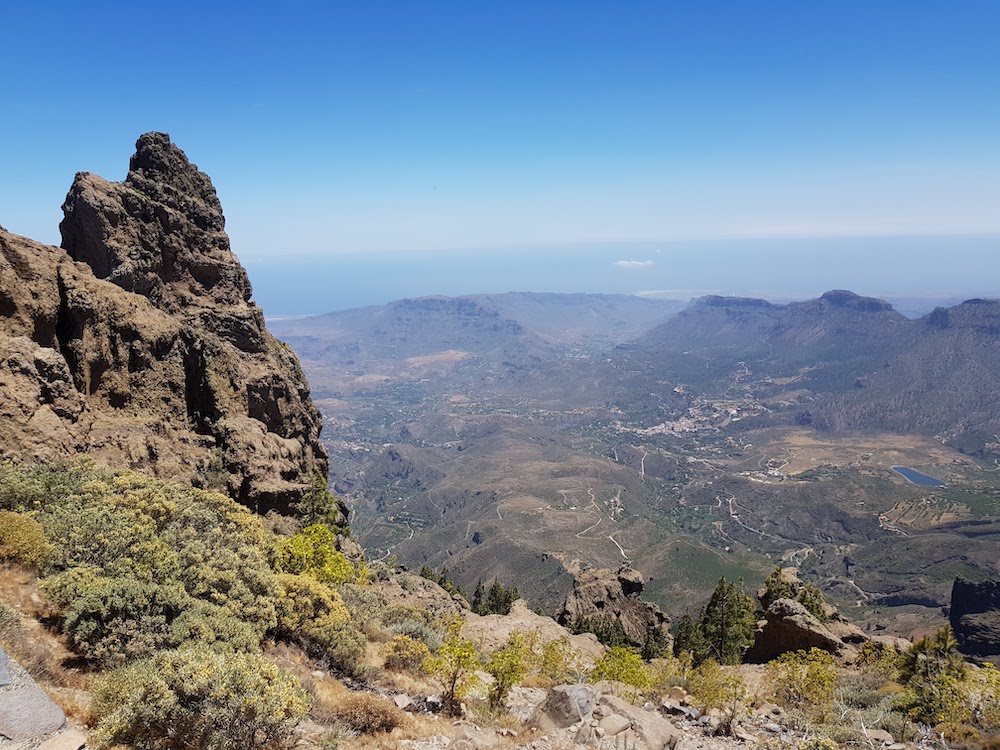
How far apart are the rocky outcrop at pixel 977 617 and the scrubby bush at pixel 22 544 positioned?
4271 inches

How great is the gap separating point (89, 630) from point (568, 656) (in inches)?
821

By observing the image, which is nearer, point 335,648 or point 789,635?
point 335,648

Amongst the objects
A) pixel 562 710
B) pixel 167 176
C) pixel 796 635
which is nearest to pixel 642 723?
pixel 562 710

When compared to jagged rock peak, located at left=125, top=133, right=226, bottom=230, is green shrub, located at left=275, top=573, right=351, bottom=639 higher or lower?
lower

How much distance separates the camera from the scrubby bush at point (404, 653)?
73.1 ft

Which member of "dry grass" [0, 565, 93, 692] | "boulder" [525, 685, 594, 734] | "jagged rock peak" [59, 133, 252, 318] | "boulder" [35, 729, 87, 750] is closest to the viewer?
"boulder" [35, 729, 87, 750]

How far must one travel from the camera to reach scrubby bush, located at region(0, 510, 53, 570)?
16.9m

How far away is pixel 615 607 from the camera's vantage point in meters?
70.9

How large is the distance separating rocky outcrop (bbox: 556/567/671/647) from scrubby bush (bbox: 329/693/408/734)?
174 ft

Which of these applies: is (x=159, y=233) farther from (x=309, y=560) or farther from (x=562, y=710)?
(x=562, y=710)

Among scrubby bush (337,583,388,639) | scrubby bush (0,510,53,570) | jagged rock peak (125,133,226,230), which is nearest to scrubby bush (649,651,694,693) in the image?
scrubby bush (337,583,388,639)

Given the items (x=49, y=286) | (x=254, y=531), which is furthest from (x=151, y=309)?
(x=254, y=531)

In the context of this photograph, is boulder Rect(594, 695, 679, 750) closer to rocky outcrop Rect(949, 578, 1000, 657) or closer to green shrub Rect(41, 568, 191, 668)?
green shrub Rect(41, 568, 191, 668)

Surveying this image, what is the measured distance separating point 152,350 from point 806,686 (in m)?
39.0
